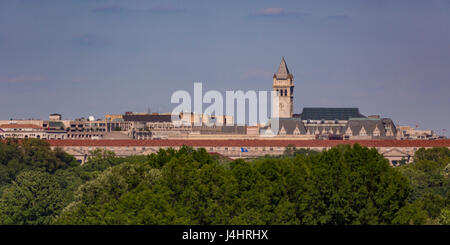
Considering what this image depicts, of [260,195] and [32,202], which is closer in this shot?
[260,195]

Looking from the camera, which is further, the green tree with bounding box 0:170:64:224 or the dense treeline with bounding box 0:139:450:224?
the green tree with bounding box 0:170:64:224

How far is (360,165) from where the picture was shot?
77812mm

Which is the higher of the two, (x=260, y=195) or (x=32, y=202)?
(x=32, y=202)

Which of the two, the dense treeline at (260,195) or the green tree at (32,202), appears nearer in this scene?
the dense treeline at (260,195)

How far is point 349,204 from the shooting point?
7262 centimetres
